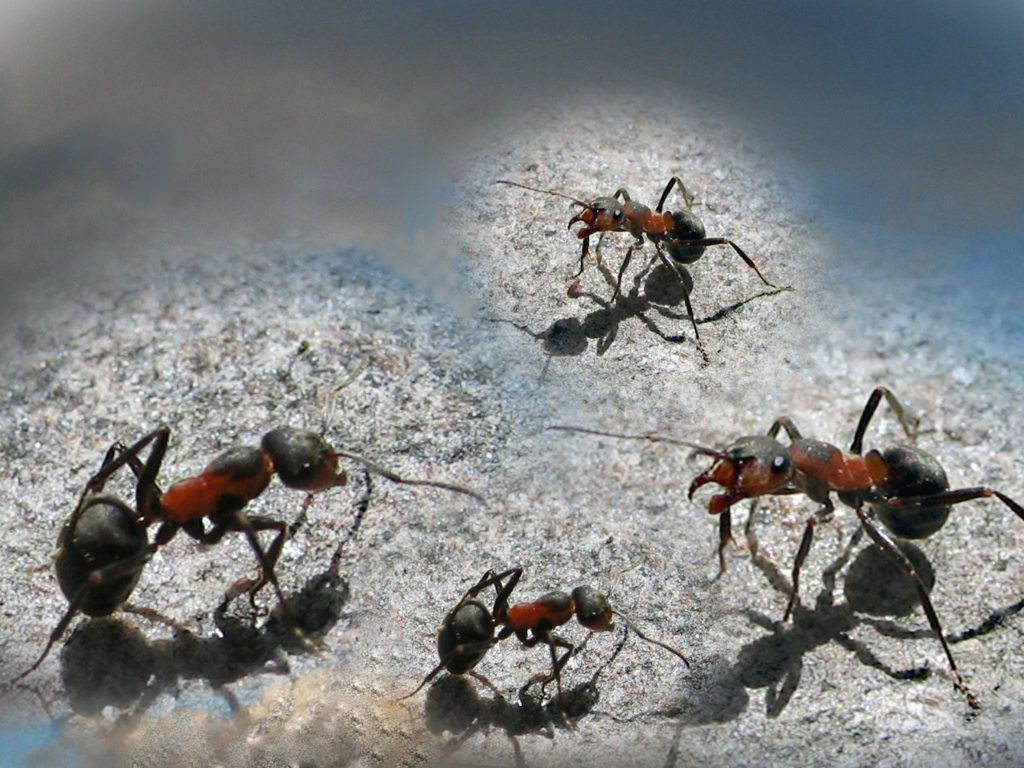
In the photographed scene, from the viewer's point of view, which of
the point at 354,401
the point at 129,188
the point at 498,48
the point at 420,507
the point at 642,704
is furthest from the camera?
the point at 498,48

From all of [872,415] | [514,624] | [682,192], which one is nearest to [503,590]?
[514,624]

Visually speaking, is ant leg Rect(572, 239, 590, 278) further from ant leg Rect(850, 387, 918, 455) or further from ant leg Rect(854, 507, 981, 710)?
ant leg Rect(854, 507, 981, 710)

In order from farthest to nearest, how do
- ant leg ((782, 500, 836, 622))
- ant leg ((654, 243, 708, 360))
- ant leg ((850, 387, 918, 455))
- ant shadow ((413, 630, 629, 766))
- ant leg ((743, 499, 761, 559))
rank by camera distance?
ant leg ((654, 243, 708, 360)) → ant leg ((850, 387, 918, 455)) → ant leg ((743, 499, 761, 559)) → ant leg ((782, 500, 836, 622)) → ant shadow ((413, 630, 629, 766))

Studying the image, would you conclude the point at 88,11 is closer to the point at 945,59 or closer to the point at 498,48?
the point at 498,48

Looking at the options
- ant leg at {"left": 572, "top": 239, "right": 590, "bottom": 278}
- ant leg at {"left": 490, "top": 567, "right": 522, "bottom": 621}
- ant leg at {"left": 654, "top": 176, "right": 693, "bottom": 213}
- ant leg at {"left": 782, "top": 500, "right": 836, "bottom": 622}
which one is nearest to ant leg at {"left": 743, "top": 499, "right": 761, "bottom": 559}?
ant leg at {"left": 782, "top": 500, "right": 836, "bottom": 622}

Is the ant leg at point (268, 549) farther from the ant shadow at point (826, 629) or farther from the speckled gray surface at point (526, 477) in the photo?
the ant shadow at point (826, 629)

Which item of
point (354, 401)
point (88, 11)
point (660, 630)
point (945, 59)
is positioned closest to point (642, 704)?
point (660, 630)
